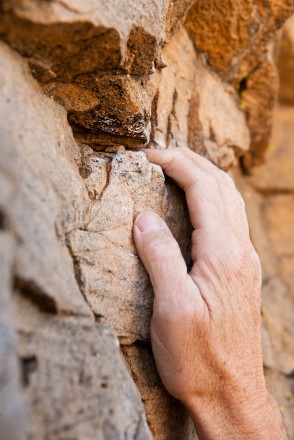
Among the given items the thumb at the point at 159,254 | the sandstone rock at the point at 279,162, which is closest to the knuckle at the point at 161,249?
the thumb at the point at 159,254

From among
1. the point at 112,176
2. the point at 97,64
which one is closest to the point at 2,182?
the point at 97,64

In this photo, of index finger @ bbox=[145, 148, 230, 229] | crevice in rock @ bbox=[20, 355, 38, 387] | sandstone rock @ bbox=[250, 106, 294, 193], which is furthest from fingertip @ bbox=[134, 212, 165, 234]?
sandstone rock @ bbox=[250, 106, 294, 193]

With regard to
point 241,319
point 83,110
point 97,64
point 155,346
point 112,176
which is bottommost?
point 155,346

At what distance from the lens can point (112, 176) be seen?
1.36 metres

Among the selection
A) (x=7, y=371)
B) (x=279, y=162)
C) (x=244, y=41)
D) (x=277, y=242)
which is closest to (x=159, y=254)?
(x=7, y=371)

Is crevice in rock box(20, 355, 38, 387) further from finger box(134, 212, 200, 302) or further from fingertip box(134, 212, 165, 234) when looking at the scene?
fingertip box(134, 212, 165, 234)

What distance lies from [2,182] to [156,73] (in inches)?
31.7

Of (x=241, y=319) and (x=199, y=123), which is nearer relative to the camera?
(x=241, y=319)

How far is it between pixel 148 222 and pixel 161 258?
119 millimetres

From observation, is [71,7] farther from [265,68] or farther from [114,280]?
[265,68]

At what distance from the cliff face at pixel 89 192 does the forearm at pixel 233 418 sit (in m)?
0.11

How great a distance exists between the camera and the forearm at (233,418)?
1283 mm

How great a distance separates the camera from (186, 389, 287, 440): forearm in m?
1.28

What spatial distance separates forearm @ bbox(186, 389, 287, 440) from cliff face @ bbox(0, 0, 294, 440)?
0.35 ft
